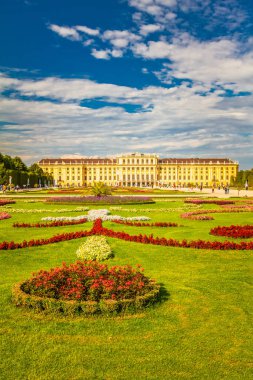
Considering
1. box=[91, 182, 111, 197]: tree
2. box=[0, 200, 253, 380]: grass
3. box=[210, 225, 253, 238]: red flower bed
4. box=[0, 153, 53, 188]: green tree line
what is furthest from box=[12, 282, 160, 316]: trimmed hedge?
box=[0, 153, 53, 188]: green tree line

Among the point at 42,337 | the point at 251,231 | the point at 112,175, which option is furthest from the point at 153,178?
the point at 42,337

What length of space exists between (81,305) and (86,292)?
1.11 ft

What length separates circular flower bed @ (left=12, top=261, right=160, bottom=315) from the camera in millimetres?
5328

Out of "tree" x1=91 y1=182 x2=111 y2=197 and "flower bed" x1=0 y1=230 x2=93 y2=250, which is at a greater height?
"tree" x1=91 y1=182 x2=111 y2=197

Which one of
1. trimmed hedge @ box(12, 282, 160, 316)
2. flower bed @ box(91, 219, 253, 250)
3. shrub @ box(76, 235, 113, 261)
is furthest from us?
flower bed @ box(91, 219, 253, 250)

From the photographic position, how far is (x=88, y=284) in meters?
5.69

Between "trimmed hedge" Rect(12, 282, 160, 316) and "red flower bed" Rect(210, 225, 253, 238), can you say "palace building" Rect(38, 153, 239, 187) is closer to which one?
"red flower bed" Rect(210, 225, 253, 238)

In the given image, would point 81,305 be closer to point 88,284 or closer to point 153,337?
point 88,284

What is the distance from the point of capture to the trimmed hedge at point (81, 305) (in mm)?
5297

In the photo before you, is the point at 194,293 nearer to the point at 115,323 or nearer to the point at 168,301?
the point at 168,301

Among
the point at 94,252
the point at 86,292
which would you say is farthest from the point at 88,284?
the point at 94,252

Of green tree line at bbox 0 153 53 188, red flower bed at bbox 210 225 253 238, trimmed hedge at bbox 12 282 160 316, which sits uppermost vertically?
green tree line at bbox 0 153 53 188

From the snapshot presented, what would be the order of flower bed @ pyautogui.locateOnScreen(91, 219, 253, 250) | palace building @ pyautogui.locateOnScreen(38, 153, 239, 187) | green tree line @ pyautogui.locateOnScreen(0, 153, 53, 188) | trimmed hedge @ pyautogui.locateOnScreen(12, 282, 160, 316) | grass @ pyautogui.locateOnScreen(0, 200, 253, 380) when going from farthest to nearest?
palace building @ pyautogui.locateOnScreen(38, 153, 239, 187) < green tree line @ pyautogui.locateOnScreen(0, 153, 53, 188) < flower bed @ pyautogui.locateOnScreen(91, 219, 253, 250) < trimmed hedge @ pyautogui.locateOnScreen(12, 282, 160, 316) < grass @ pyautogui.locateOnScreen(0, 200, 253, 380)

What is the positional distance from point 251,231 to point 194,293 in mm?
5760
